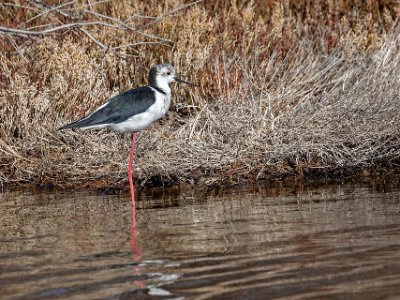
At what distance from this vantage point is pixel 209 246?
602 cm

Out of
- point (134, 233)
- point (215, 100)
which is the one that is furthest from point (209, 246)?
point (215, 100)

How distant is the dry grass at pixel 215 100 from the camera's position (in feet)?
29.3

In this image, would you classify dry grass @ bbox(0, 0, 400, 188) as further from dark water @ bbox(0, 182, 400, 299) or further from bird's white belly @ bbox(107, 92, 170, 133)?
dark water @ bbox(0, 182, 400, 299)

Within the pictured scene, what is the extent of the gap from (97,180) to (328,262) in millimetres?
4071

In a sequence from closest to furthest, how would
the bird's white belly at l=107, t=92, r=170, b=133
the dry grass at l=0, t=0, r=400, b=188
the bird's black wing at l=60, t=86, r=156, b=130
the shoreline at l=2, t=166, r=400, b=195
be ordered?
the bird's black wing at l=60, t=86, r=156, b=130, the bird's white belly at l=107, t=92, r=170, b=133, the shoreline at l=2, t=166, r=400, b=195, the dry grass at l=0, t=0, r=400, b=188

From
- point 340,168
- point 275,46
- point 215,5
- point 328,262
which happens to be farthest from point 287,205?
point 215,5

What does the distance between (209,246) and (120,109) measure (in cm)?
273

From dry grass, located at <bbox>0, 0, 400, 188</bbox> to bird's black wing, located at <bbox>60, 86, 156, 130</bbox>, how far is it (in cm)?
57

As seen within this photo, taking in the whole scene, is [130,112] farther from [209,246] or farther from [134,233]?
[209,246]

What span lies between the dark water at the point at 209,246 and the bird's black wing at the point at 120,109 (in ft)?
2.18

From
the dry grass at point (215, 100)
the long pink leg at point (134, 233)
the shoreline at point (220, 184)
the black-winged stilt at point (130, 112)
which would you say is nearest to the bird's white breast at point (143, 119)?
the black-winged stilt at point (130, 112)

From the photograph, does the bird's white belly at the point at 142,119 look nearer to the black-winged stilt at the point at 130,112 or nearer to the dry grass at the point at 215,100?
the black-winged stilt at the point at 130,112

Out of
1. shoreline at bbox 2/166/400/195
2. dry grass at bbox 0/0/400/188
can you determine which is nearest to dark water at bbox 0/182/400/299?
shoreline at bbox 2/166/400/195

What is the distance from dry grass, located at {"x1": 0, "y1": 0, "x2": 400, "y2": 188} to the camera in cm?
892
